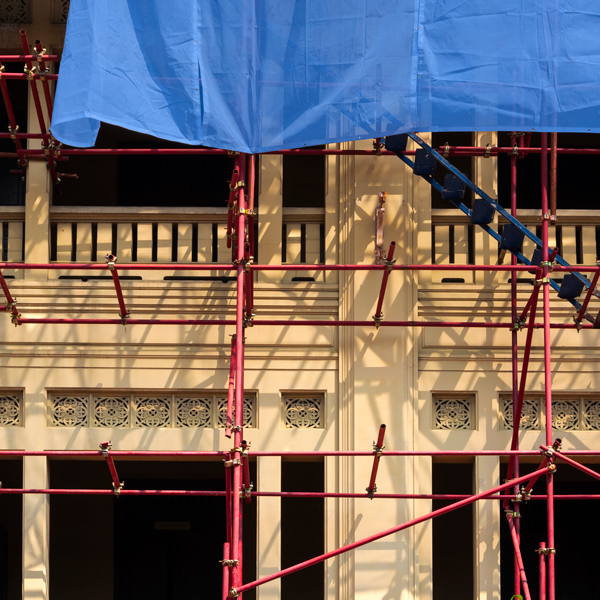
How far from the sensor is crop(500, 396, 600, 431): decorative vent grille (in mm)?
11586

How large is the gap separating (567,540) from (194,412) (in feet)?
23.2

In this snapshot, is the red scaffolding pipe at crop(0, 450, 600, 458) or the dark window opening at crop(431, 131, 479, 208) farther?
the dark window opening at crop(431, 131, 479, 208)

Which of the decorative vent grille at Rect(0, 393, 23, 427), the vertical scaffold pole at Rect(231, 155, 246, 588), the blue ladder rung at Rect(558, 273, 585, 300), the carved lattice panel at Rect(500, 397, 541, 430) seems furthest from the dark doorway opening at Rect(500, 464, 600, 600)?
the decorative vent grille at Rect(0, 393, 23, 427)

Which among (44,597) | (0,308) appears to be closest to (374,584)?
(44,597)

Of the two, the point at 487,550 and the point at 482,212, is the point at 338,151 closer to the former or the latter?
the point at 482,212

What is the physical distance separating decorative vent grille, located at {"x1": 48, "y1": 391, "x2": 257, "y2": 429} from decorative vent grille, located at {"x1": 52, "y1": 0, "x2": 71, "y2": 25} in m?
4.73

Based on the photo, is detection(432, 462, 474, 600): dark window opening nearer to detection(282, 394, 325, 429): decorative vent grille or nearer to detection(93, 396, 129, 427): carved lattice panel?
detection(282, 394, 325, 429): decorative vent grille

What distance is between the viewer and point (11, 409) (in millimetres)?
11547

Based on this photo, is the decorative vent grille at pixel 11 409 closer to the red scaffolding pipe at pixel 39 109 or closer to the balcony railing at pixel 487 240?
the red scaffolding pipe at pixel 39 109

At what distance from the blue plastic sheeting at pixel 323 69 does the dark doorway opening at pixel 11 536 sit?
709cm

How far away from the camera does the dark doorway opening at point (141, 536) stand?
15.1m

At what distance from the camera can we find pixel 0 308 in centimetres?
1116

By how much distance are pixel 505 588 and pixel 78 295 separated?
8298 mm

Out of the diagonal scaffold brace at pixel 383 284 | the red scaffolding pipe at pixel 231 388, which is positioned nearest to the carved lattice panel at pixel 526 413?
the diagonal scaffold brace at pixel 383 284
